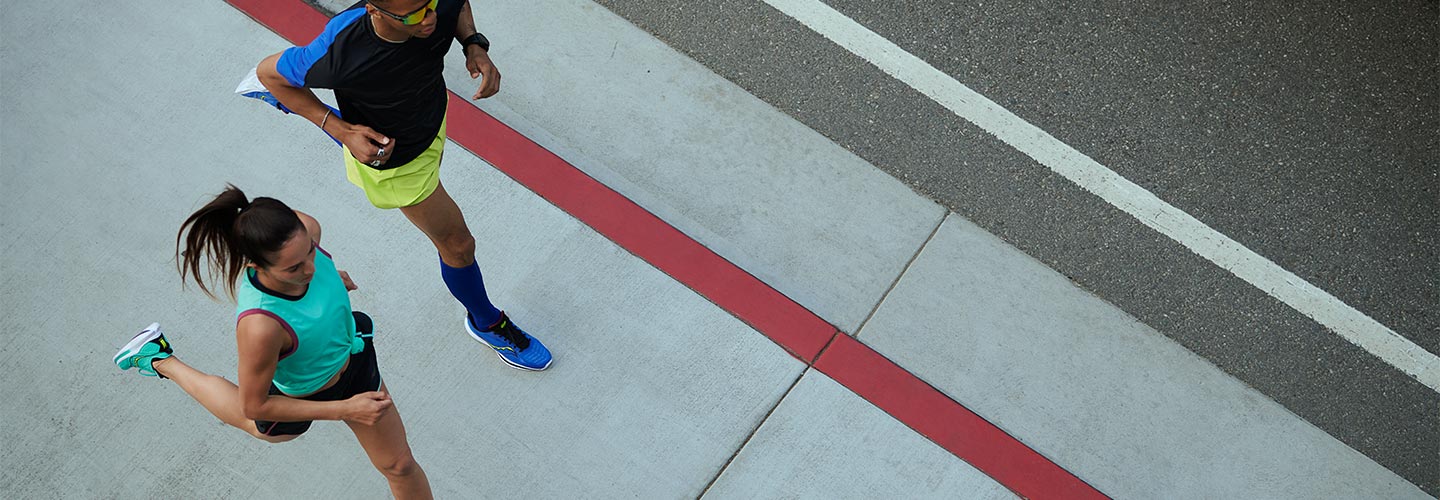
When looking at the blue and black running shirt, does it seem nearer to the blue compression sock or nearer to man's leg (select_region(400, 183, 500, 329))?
man's leg (select_region(400, 183, 500, 329))

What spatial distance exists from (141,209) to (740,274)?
2.57 m

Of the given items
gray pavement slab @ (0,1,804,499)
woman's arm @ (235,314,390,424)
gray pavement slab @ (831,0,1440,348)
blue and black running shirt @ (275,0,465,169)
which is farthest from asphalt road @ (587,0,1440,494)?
woman's arm @ (235,314,390,424)

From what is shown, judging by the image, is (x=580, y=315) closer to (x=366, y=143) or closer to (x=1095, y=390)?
(x=366, y=143)

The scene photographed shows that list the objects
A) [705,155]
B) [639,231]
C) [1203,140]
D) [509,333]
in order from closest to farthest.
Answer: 1. [509,333]
2. [639,231]
3. [705,155]
4. [1203,140]

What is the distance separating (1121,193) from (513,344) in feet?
9.53

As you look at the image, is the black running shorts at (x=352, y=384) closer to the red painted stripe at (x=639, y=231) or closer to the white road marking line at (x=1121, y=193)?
the red painted stripe at (x=639, y=231)

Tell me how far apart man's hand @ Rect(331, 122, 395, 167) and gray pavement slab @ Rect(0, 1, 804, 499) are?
1400 mm

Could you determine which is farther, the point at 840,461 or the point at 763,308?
the point at 763,308

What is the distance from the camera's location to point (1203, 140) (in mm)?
5457

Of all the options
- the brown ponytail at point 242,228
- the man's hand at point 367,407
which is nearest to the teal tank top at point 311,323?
the brown ponytail at point 242,228

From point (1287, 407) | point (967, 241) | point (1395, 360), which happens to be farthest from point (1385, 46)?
point (967, 241)

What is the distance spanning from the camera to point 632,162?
512cm

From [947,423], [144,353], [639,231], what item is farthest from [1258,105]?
[144,353]

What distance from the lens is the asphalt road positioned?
4.93 metres
